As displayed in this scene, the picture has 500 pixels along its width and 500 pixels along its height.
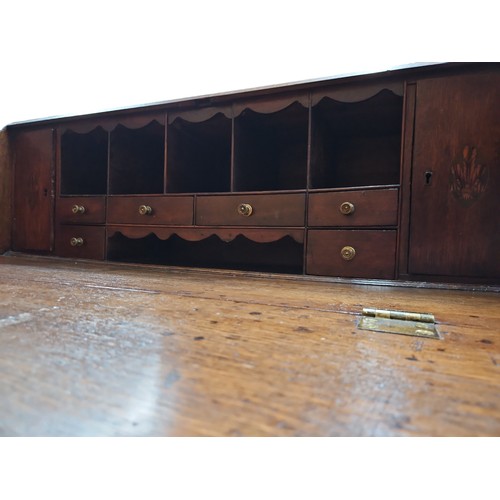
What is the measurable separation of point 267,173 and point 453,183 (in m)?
0.73

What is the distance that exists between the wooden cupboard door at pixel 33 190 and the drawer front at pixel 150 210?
38cm

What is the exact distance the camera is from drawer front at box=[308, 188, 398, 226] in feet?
2.93

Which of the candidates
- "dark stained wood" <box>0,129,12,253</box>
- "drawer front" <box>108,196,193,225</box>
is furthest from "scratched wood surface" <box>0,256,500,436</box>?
"dark stained wood" <box>0,129,12,253</box>

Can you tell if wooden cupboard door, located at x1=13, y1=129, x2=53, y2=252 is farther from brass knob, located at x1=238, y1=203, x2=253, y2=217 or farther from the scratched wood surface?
the scratched wood surface

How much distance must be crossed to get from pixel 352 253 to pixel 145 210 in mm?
777

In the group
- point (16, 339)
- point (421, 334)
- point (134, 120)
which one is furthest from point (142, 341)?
point (134, 120)

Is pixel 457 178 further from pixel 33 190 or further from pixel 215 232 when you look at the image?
pixel 33 190

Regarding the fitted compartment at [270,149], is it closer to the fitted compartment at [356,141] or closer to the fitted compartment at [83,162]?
the fitted compartment at [356,141]

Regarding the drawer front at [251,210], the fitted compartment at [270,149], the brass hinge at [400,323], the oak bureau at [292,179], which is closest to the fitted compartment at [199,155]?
the oak bureau at [292,179]

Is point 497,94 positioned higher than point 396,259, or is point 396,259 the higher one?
point 497,94

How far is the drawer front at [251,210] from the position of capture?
3.27 ft

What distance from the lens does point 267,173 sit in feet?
4.49

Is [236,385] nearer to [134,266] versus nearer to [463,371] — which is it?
[463,371]

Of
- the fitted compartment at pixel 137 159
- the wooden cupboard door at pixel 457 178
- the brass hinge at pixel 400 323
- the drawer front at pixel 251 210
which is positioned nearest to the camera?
the brass hinge at pixel 400 323
